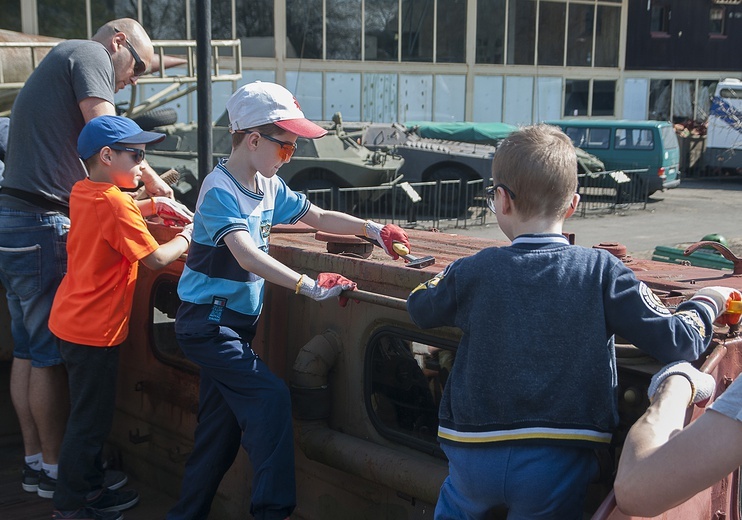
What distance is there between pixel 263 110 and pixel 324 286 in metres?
0.58

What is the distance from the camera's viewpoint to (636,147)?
1983 cm

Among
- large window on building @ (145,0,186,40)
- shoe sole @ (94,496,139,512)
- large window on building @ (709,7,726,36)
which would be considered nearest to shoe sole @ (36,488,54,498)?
shoe sole @ (94,496,139,512)

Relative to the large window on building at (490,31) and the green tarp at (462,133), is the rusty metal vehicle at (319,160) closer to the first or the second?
the green tarp at (462,133)

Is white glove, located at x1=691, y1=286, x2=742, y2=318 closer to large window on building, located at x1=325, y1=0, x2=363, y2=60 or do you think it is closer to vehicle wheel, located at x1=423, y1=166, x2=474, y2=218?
vehicle wheel, located at x1=423, y1=166, x2=474, y2=218

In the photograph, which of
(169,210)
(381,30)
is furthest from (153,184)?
(381,30)

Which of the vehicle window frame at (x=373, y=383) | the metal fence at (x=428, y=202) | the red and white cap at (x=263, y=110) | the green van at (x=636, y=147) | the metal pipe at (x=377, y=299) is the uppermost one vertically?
the red and white cap at (x=263, y=110)

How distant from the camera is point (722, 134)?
84.5 ft

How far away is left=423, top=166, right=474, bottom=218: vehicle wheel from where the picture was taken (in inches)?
634

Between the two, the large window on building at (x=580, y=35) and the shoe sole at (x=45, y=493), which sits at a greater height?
the large window on building at (x=580, y=35)

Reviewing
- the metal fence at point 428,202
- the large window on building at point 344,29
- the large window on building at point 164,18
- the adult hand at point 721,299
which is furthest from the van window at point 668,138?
the adult hand at point 721,299

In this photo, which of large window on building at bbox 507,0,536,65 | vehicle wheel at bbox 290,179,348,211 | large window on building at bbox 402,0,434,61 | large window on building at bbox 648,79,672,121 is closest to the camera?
vehicle wheel at bbox 290,179,348,211

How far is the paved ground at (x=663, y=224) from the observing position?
47.8 feet

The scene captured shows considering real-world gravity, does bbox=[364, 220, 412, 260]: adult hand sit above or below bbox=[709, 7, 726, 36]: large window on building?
below

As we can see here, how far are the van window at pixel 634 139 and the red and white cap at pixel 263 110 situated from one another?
59.2ft
